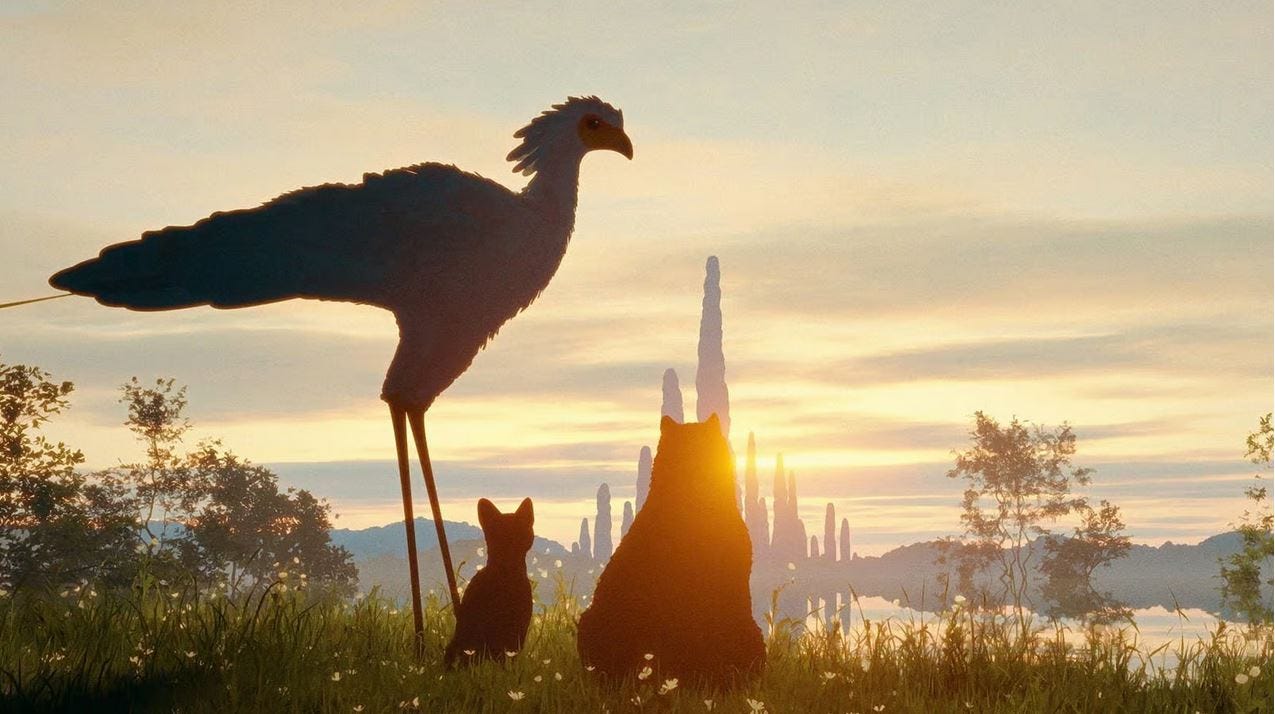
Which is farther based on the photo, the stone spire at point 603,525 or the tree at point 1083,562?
the stone spire at point 603,525

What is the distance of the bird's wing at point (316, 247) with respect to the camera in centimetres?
685

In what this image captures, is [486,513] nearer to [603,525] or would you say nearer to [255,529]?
[255,529]

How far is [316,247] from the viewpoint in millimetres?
7039

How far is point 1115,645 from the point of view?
731 cm

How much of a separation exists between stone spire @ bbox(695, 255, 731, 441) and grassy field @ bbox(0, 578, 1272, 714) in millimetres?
118838

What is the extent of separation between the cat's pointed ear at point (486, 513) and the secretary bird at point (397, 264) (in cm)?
27

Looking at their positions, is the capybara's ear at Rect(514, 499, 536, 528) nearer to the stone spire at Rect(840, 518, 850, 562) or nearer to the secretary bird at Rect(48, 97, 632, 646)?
the secretary bird at Rect(48, 97, 632, 646)

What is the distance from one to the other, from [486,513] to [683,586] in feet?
4.75

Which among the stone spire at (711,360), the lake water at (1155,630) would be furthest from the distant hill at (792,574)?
the stone spire at (711,360)

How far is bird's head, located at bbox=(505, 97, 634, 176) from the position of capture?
7719 millimetres

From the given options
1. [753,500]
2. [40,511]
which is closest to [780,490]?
[753,500]

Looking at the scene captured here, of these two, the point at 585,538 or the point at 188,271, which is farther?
the point at 585,538

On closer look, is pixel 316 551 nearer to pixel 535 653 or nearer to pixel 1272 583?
pixel 1272 583

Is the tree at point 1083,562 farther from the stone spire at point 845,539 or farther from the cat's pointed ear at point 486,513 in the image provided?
the stone spire at point 845,539
